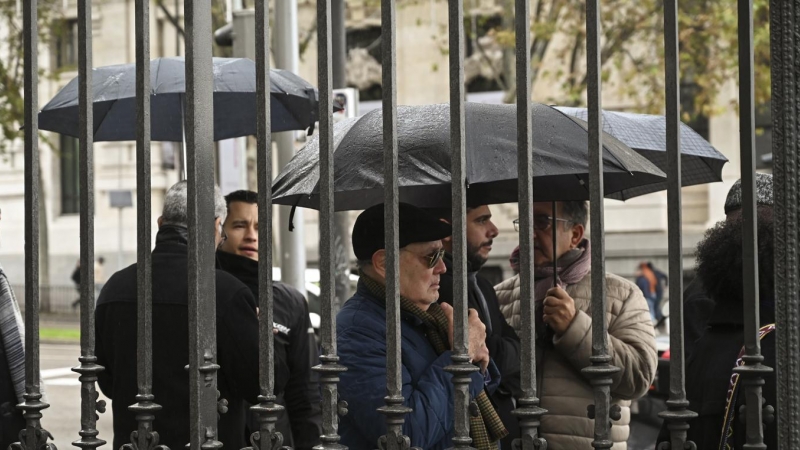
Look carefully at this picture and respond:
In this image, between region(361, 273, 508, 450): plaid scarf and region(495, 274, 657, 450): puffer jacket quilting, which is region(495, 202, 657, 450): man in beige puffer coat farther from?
region(361, 273, 508, 450): plaid scarf

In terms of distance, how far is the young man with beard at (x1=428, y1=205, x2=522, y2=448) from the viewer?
4207 millimetres

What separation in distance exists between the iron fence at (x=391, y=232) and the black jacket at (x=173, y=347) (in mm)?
1507

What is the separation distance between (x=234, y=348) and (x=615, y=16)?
17580mm

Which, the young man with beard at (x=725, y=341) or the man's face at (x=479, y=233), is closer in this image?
the young man with beard at (x=725, y=341)

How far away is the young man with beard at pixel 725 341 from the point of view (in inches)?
125

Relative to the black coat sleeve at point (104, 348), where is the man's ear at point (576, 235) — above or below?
above

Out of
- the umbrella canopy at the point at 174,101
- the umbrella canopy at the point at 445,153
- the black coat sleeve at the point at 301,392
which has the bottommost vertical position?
the black coat sleeve at the point at 301,392

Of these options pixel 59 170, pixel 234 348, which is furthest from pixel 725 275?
pixel 59 170

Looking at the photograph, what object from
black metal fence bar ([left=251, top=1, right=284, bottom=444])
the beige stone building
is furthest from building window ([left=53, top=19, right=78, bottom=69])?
black metal fence bar ([left=251, top=1, right=284, bottom=444])

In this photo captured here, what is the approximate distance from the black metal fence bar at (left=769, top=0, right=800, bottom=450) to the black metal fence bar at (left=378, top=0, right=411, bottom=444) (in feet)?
2.70

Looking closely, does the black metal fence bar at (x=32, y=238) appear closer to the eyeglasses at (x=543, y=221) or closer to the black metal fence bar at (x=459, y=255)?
the black metal fence bar at (x=459, y=255)

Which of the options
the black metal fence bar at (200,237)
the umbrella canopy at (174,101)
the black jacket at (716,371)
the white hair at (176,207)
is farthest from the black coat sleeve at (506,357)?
the umbrella canopy at (174,101)

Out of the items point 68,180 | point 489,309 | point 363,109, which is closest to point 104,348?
point 489,309

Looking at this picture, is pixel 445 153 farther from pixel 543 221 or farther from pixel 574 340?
pixel 543 221
